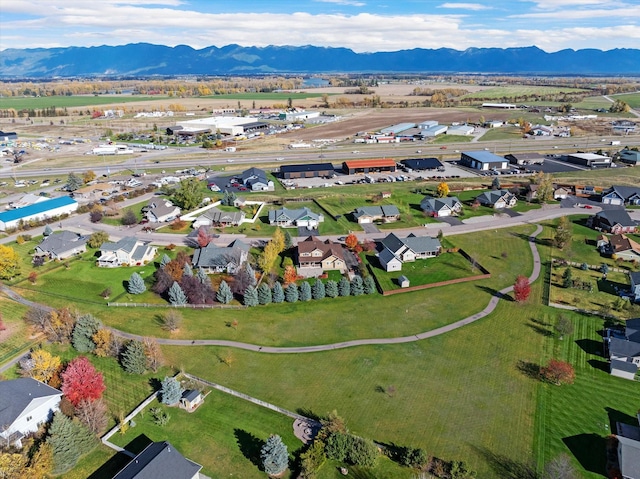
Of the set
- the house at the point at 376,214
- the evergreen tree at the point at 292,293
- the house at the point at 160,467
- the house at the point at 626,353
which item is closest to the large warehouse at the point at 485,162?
the house at the point at 376,214

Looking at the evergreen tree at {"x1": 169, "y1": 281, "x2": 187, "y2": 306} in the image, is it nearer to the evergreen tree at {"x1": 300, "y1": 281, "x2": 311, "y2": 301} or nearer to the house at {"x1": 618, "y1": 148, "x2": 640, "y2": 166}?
the evergreen tree at {"x1": 300, "y1": 281, "x2": 311, "y2": 301}

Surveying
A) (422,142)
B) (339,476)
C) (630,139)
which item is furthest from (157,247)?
(630,139)

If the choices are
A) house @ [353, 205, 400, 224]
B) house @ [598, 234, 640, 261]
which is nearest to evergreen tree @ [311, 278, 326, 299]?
house @ [353, 205, 400, 224]

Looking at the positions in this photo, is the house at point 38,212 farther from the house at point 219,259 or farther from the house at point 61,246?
the house at point 219,259

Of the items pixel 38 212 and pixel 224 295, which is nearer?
pixel 224 295

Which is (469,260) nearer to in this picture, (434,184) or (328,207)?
(328,207)

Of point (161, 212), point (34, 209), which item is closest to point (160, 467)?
point (161, 212)

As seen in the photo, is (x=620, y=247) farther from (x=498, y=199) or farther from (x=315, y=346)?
(x=315, y=346)
